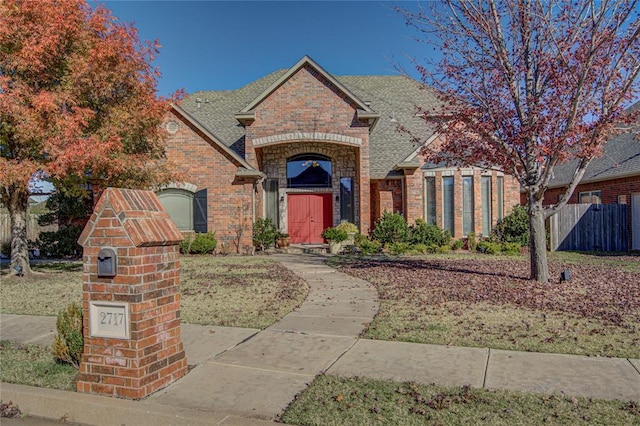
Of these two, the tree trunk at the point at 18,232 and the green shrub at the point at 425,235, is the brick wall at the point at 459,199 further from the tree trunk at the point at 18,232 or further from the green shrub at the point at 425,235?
the tree trunk at the point at 18,232

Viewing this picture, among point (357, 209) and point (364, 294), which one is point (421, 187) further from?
point (364, 294)

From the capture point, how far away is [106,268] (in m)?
3.93

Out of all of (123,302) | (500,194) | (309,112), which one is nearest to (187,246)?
(309,112)

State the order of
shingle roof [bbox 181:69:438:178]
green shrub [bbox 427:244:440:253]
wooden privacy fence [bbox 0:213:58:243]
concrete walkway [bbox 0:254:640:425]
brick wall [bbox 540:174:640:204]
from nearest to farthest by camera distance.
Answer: concrete walkway [bbox 0:254:640:425], green shrub [bbox 427:244:440:253], brick wall [bbox 540:174:640:204], wooden privacy fence [bbox 0:213:58:243], shingle roof [bbox 181:69:438:178]

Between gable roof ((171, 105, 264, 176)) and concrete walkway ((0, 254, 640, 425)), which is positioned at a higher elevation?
gable roof ((171, 105, 264, 176))

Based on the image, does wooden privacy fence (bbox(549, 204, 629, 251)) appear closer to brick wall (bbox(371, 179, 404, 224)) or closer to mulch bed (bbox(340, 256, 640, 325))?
brick wall (bbox(371, 179, 404, 224))

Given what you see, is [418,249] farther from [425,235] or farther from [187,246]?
[187,246]

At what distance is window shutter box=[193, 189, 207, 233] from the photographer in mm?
16750

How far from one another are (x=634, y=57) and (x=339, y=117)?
10167 millimetres

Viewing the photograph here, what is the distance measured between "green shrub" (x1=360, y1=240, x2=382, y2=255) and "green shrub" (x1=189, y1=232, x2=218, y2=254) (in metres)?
5.34

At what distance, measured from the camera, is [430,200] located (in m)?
18.1

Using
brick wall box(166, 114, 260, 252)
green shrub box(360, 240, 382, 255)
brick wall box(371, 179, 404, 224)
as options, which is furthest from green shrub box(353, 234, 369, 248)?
brick wall box(166, 114, 260, 252)

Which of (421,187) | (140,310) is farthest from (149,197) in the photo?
(421,187)

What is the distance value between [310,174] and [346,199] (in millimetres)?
1909
